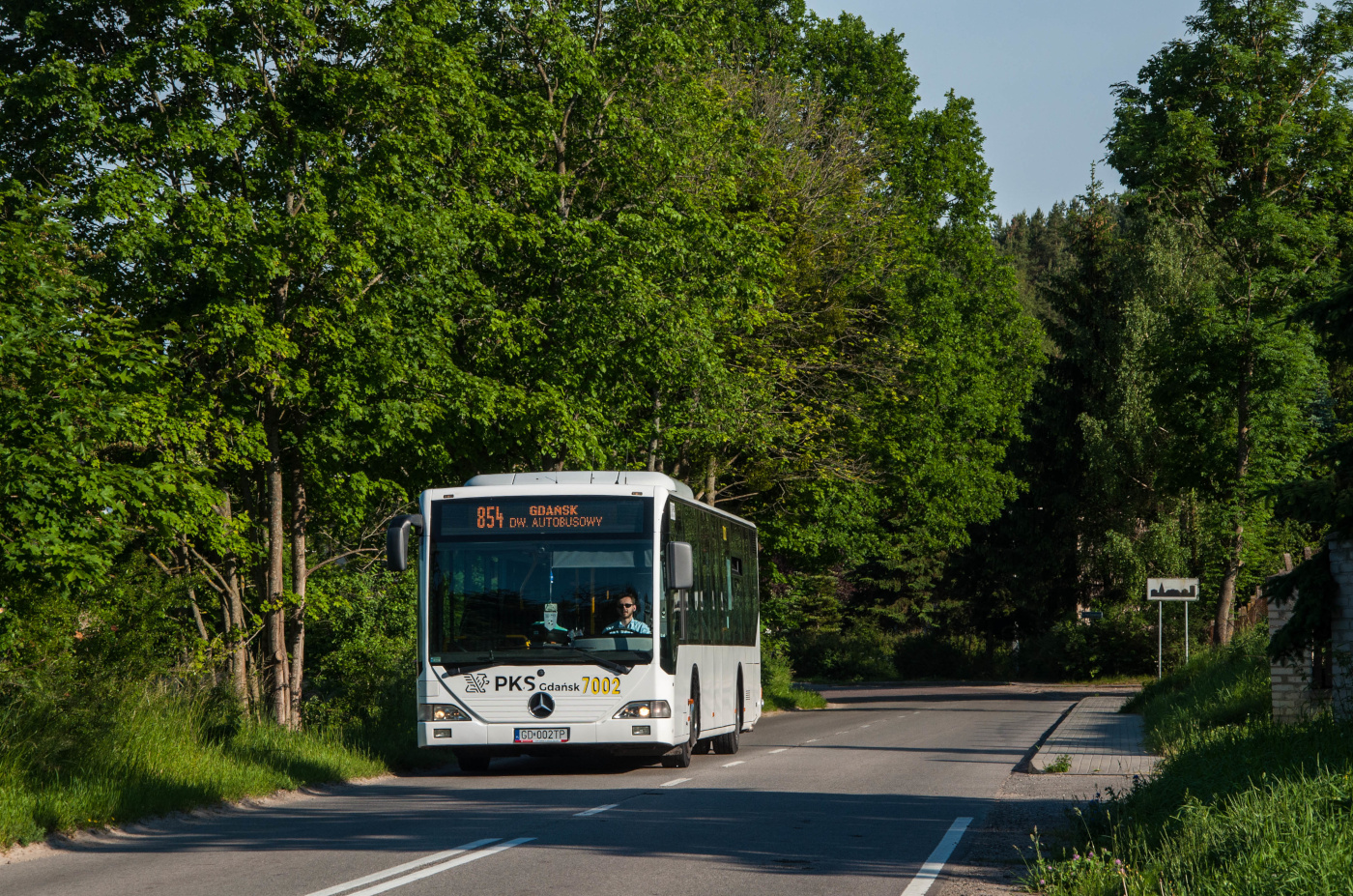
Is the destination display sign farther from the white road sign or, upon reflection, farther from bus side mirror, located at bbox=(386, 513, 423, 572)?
the white road sign

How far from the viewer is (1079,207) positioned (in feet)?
204

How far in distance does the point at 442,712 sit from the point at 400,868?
6824mm

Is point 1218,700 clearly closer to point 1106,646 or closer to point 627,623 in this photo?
point 627,623

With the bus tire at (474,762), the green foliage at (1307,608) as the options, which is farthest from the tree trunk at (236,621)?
the green foliage at (1307,608)

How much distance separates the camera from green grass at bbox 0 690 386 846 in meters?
11.0

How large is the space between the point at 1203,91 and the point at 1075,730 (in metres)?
19.9

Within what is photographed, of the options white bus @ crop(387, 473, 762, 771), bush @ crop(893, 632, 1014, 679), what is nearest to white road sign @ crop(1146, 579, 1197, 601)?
white bus @ crop(387, 473, 762, 771)

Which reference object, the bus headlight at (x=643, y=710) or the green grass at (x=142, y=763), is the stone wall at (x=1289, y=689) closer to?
the bus headlight at (x=643, y=710)

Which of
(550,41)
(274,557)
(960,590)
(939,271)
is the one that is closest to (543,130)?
(550,41)

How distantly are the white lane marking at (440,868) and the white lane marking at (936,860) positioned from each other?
280 centimetres

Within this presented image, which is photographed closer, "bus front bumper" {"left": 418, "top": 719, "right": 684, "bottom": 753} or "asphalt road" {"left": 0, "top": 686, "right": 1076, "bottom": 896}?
"asphalt road" {"left": 0, "top": 686, "right": 1076, "bottom": 896}

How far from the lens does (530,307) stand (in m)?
23.3

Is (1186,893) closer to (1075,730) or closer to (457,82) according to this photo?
(457,82)

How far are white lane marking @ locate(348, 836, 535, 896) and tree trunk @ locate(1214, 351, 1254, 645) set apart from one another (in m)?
28.1
